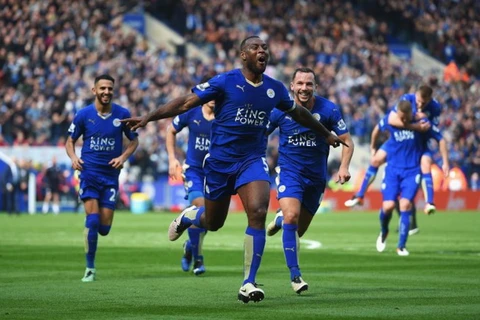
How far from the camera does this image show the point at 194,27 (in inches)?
1950

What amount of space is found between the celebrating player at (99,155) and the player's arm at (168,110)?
3.90 metres

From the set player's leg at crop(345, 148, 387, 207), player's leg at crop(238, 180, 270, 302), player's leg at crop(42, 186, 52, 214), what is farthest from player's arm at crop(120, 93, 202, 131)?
player's leg at crop(42, 186, 52, 214)

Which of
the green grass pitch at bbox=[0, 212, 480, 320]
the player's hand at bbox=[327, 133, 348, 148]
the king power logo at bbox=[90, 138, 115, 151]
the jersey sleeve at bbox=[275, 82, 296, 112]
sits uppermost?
the jersey sleeve at bbox=[275, 82, 296, 112]

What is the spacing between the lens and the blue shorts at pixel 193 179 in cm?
1557

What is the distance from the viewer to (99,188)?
579 inches

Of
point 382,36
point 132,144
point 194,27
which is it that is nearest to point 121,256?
point 132,144

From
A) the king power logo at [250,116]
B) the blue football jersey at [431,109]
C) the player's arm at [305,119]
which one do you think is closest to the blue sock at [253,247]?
the king power logo at [250,116]

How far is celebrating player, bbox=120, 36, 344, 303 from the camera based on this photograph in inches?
437

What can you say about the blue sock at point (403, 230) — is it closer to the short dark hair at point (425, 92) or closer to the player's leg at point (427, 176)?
the player's leg at point (427, 176)

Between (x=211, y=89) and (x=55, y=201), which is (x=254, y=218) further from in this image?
(x=55, y=201)

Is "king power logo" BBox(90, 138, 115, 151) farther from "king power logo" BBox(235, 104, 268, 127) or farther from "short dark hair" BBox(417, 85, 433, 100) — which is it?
"short dark hair" BBox(417, 85, 433, 100)

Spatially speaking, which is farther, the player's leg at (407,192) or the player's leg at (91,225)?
the player's leg at (407,192)

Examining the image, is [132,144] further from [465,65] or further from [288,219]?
[465,65]

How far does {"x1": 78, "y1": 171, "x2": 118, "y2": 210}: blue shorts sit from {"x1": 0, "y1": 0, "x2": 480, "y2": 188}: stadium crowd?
2259 centimetres
